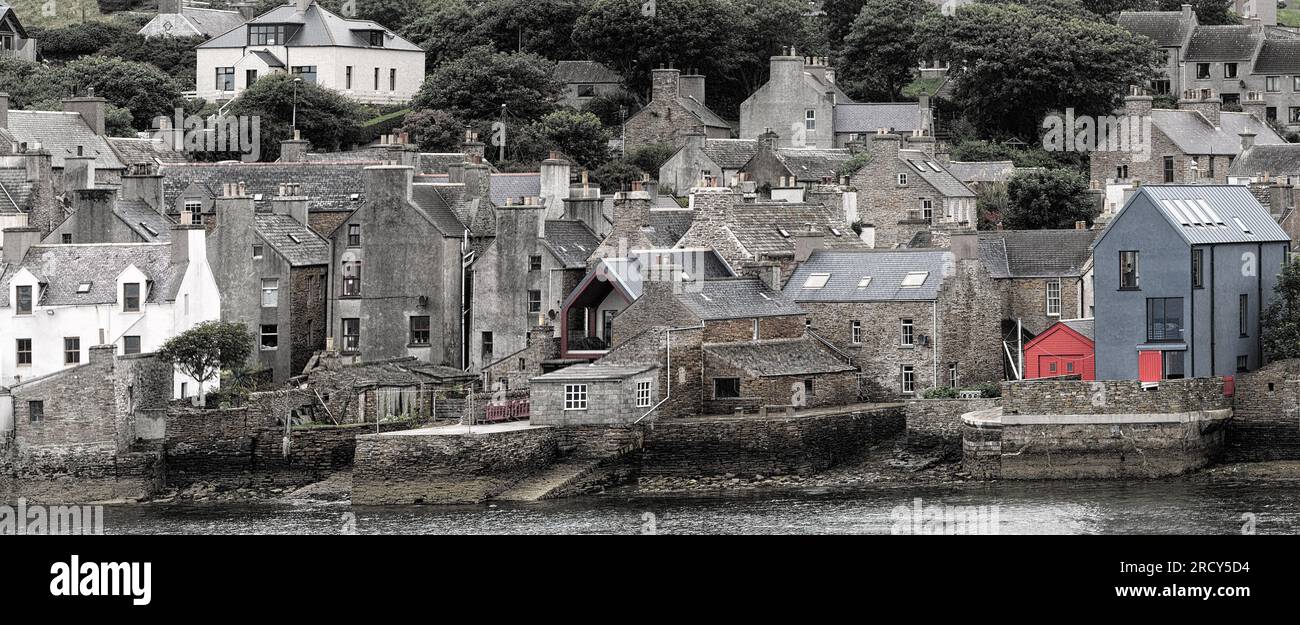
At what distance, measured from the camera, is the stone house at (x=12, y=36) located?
123m

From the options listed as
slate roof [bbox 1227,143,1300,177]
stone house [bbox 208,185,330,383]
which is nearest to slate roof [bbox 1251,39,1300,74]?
slate roof [bbox 1227,143,1300,177]

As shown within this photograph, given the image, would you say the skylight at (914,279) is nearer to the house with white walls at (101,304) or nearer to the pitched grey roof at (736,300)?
the pitched grey roof at (736,300)

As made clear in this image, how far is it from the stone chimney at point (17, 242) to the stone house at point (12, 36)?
60.3 meters

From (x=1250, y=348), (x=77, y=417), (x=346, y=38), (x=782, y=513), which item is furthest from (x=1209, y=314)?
(x=346, y=38)

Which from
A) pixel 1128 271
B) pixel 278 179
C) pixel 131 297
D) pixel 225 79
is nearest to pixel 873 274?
pixel 1128 271

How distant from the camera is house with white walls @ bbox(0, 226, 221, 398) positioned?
60.7m

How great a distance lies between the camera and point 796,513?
51.4m

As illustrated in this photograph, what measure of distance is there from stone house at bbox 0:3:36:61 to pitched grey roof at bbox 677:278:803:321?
225ft

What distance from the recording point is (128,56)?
117875 mm

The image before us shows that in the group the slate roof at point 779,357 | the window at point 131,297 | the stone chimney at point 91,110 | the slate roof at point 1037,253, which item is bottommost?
the slate roof at point 779,357

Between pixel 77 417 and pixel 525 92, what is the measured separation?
132 feet

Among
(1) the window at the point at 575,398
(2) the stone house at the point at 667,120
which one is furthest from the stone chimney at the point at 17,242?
(2) the stone house at the point at 667,120

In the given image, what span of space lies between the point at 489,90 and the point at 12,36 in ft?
132
